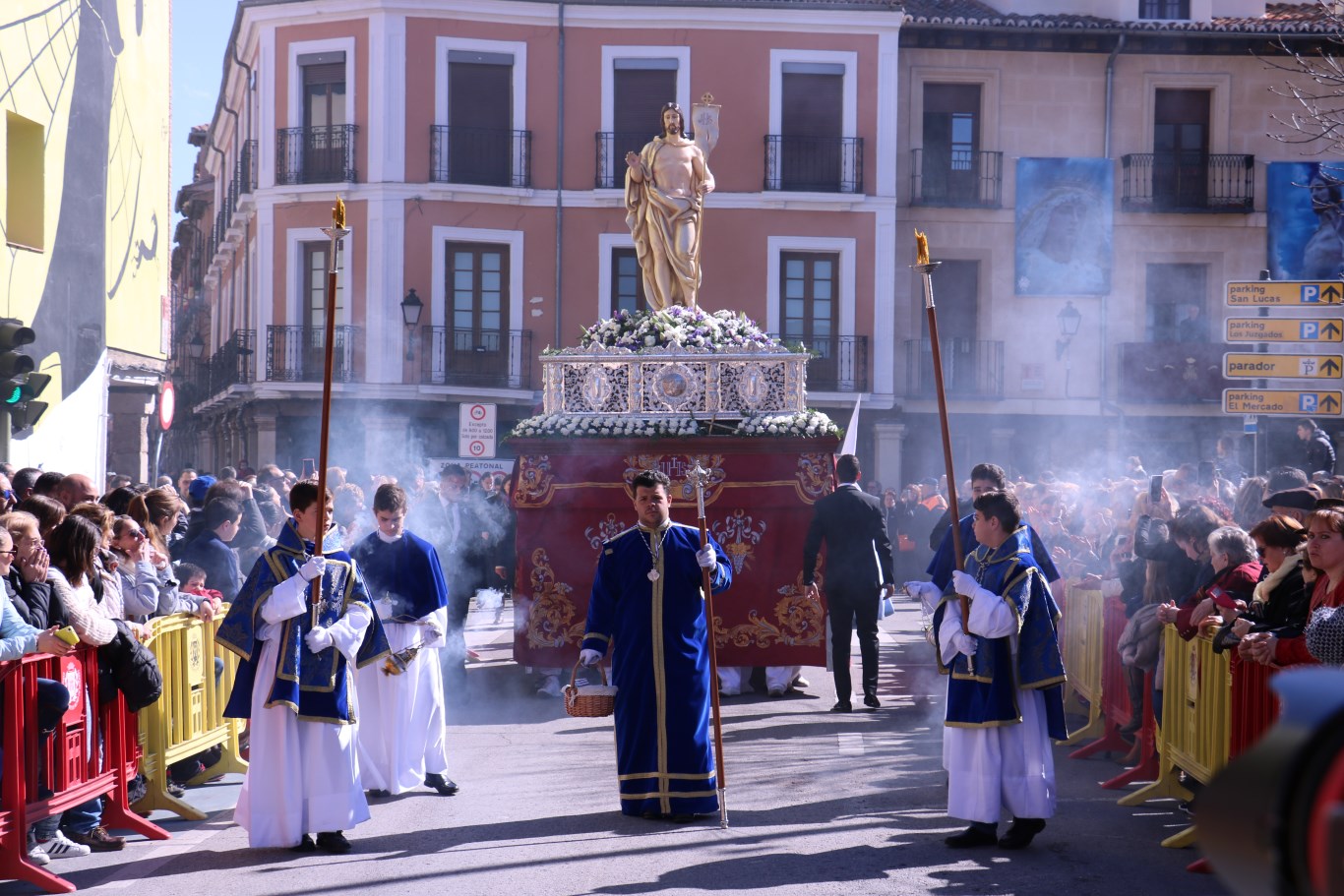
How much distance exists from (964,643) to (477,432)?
1317 centimetres

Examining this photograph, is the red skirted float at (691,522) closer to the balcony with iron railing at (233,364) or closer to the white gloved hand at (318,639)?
the white gloved hand at (318,639)

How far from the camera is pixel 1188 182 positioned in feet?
89.8

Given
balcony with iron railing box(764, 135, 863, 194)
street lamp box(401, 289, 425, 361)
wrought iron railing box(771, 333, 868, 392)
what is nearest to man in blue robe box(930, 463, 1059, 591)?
wrought iron railing box(771, 333, 868, 392)

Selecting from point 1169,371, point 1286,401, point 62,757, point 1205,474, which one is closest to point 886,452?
point 1169,371

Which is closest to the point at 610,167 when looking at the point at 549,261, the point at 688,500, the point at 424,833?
the point at 549,261

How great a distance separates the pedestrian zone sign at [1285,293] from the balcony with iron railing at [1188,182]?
627 inches

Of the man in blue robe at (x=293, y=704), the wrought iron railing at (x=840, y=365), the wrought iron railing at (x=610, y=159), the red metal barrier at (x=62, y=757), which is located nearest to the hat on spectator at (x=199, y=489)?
the red metal barrier at (x=62, y=757)

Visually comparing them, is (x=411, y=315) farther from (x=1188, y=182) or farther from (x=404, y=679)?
(x=404, y=679)

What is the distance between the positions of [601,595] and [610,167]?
1918cm

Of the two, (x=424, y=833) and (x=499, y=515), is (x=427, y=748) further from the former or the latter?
(x=499, y=515)

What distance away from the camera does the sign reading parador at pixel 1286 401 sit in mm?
12008

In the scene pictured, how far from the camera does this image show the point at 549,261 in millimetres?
26422

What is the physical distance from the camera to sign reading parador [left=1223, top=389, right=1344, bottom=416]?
12008mm

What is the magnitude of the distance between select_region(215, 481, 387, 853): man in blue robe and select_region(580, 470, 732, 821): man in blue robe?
119cm
